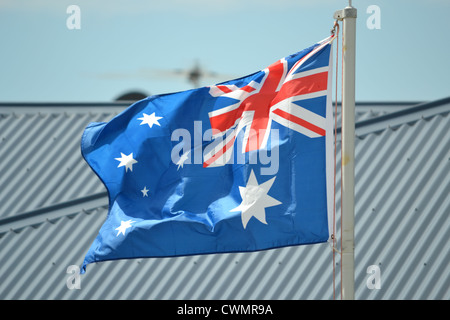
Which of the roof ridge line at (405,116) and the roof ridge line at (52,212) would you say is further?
the roof ridge line at (405,116)

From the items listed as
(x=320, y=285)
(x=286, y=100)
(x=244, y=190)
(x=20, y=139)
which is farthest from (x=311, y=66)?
(x=20, y=139)

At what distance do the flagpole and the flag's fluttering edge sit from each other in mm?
279

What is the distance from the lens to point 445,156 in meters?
13.3

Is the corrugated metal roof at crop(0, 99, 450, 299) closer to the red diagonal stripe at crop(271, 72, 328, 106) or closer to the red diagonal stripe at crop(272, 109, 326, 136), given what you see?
the red diagonal stripe at crop(272, 109, 326, 136)

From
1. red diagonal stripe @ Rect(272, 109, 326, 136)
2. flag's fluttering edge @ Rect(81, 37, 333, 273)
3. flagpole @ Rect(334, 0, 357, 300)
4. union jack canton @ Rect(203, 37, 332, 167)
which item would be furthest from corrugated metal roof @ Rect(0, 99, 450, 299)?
red diagonal stripe @ Rect(272, 109, 326, 136)

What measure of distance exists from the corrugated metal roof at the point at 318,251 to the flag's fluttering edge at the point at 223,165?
127 inches

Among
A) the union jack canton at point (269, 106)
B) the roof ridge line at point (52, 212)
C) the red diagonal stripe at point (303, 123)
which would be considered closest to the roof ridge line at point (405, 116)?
the roof ridge line at point (52, 212)

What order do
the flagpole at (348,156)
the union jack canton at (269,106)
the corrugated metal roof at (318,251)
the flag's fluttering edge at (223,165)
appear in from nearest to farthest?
the flagpole at (348,156), the flag's fluttering edge at (223,165), the union jack canton at (269,106), the corrugated metal roof at (318,251)

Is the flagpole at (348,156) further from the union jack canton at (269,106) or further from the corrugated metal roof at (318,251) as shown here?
the corrugated metal roof at (318,251)

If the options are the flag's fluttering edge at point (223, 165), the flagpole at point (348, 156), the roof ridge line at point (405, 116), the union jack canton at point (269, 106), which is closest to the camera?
the flagpole at point (348, 156)

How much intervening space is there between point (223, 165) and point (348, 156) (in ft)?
4.93

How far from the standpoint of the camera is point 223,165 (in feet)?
31.3

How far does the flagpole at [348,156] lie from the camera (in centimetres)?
891

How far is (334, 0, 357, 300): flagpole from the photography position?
8906 mm
